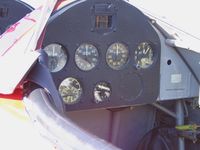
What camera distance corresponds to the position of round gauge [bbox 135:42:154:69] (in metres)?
2.46

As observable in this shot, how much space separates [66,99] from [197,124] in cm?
79

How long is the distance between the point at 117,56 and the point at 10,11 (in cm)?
89

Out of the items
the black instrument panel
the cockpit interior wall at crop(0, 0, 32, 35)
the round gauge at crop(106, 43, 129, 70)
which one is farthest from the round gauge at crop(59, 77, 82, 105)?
the cockpit interior wall at crop(0, 0, 32, 35)

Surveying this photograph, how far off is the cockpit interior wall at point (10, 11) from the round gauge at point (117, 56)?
32.4 inches


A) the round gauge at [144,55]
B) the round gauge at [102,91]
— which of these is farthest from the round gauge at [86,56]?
the round gauge at [144,55]

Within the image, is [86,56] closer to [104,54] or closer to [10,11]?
[104,54]

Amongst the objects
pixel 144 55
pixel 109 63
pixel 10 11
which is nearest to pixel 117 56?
pixel 109 63

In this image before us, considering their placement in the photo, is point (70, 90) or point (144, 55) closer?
point (70, 90)

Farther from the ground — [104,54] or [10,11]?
[10,11]

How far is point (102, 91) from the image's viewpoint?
7.80ft

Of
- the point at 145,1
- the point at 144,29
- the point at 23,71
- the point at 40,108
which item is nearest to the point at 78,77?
the point at 144,29

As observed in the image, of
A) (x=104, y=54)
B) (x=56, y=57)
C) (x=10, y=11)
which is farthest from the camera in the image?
(x=10, y=11)

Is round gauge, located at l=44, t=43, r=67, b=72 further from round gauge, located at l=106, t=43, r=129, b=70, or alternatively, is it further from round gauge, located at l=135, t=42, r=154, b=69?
round gauge, located at l=135, t=42, r=154, b=69

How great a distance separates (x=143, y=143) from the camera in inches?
107
